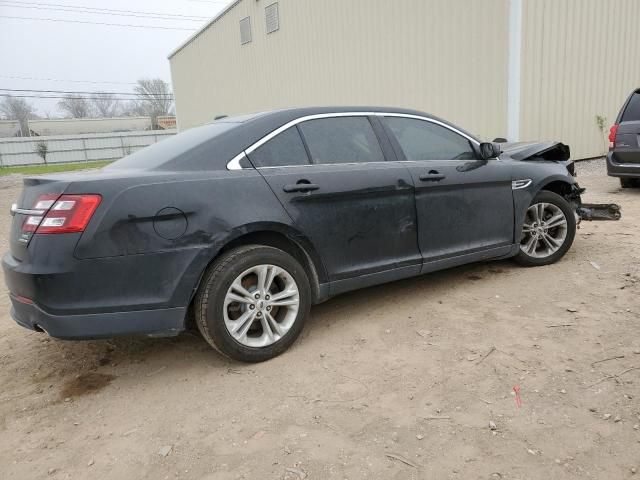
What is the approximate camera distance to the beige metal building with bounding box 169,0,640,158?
35.4 feet

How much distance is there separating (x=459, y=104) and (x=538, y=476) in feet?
36.0

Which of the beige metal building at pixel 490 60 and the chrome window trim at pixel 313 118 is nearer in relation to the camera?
the chrome window trim at pixel 313 118

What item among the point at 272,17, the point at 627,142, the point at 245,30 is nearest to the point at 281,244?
the point at 627,142

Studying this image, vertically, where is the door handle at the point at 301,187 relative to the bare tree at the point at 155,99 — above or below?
below

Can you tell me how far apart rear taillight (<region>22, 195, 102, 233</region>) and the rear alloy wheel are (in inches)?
141

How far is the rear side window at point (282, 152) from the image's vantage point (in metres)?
3.28

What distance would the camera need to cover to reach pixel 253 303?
10.3 feet

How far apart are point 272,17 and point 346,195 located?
17792mm

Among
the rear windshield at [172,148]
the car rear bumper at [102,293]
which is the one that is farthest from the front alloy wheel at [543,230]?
the car rear bumper at [102,293]

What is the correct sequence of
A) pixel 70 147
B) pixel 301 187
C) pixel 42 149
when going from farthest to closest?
pixel 70 147 → pixel 42 149 → pixel 301 187

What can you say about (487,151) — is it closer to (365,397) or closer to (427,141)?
(427,141)

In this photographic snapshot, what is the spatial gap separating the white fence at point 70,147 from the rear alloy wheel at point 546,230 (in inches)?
1674

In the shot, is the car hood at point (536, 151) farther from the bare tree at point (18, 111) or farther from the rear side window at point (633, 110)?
the bare tree at point (18, 111)

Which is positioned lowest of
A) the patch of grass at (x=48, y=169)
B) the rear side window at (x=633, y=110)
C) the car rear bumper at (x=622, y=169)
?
the car rear bumper at (x=622, y=169)
